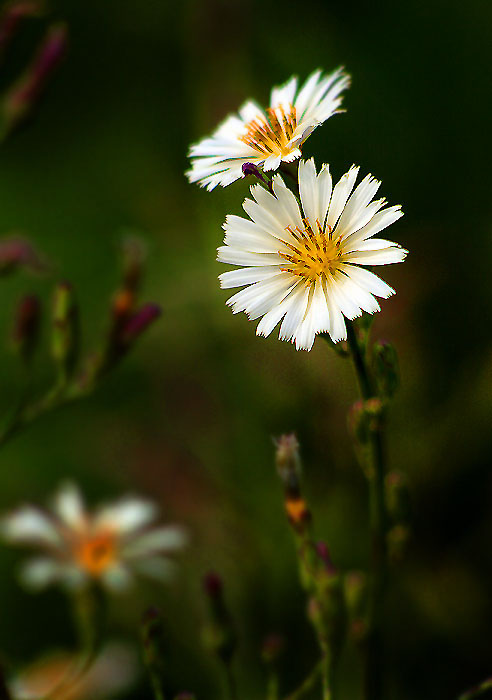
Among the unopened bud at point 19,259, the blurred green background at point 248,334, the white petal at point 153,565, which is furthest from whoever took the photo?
the blurred green background at point 248,334

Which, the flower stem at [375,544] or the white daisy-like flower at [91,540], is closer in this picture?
the flower stem at [375,544]

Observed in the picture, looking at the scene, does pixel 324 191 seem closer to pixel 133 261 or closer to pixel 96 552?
pixel 133 261

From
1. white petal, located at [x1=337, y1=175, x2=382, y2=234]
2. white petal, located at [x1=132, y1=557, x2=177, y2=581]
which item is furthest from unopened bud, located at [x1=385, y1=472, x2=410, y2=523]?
white petal, located at [x1=132, y1=557, x2=177, y2=581]

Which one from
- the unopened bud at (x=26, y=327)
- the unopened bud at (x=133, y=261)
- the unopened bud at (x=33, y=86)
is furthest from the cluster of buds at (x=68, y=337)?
the unopened bud at (x=33, y=86)

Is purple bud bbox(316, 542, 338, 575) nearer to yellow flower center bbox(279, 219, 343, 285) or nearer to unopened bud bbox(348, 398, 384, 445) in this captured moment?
unopened bud bbox(348, 398, 384, 445)

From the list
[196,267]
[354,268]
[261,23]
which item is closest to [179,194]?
[196,267]

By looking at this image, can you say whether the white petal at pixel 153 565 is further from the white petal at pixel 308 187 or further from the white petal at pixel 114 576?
the white petal at pixel 308 187

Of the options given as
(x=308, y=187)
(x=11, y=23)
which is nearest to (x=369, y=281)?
(x=308, y=187)
